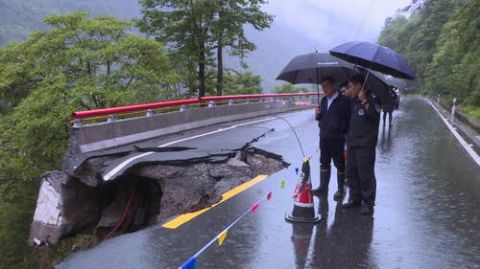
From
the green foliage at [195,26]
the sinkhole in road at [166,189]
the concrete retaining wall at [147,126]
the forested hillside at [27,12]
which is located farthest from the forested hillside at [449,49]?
the forested hillside at [27,12]

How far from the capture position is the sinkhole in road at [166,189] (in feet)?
26.9

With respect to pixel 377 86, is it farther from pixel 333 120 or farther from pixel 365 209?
pixel 365 209

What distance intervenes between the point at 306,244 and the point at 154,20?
2681 cm

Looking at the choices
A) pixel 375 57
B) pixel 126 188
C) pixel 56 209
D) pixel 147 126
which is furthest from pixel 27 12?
pixel 375 57

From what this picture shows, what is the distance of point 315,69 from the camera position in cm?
739

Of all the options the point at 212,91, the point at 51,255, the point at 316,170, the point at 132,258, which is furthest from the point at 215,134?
the point at 212,91

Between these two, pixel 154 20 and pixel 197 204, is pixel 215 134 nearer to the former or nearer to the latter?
pixel 197 204

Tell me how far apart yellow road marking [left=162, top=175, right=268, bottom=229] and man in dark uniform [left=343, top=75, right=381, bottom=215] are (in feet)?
6.90

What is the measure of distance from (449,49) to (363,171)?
5055 cm

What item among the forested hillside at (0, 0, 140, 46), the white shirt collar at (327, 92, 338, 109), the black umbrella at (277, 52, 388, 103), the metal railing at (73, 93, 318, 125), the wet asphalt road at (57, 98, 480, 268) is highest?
the forested hillside at (0, 0, 140, 46)

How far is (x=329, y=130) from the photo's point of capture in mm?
7133

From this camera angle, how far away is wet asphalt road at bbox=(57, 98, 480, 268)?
5.07m

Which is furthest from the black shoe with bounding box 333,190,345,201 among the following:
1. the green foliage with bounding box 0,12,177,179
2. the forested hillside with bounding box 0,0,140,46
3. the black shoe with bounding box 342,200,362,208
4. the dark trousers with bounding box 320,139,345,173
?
the forested hillside with bounding box 0,0,140,46

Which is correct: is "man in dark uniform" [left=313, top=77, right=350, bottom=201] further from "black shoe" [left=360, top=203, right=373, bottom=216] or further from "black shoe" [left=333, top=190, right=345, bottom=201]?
"black shoe" [left=360, top=203, right=373, bottom=216]
